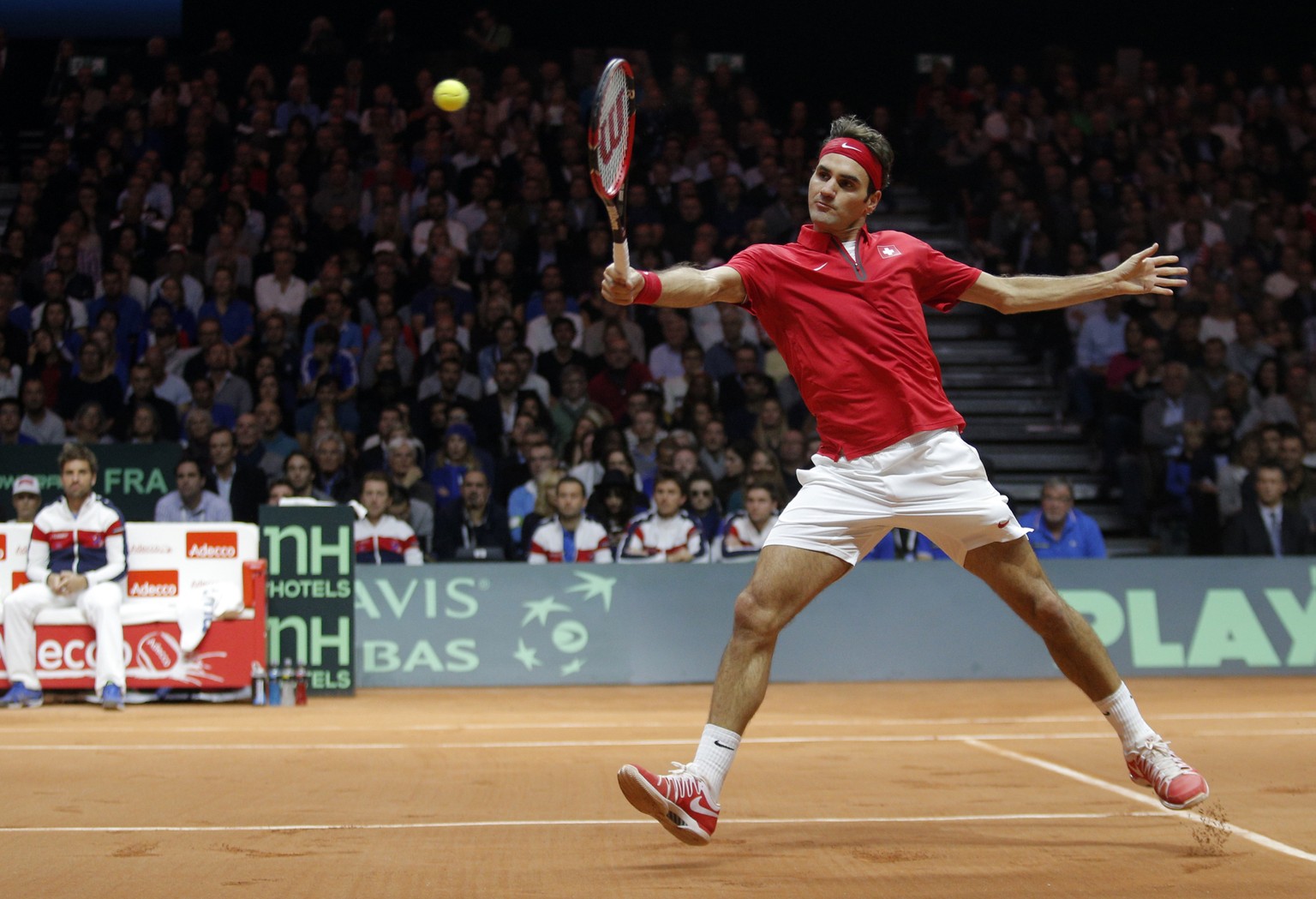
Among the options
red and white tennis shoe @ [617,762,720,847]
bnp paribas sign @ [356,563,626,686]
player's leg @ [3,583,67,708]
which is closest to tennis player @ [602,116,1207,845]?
red and white tennis shoe @ [617,762,720,847]

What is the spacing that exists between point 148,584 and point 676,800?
7647 mm

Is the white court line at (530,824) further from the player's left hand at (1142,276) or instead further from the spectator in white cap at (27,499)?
the spectator in white cap at (27,499)

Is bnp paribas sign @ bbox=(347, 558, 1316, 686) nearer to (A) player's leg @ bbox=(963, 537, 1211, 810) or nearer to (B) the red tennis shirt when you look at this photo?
(A) player's leg @ bbox=(963, 537, 1211, 810)

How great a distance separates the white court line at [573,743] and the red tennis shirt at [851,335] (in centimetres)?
340

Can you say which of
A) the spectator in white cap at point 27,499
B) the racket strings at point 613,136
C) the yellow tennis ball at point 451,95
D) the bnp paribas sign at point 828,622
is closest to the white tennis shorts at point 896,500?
the racket strings at point 613,136

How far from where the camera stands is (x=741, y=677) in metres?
4.55

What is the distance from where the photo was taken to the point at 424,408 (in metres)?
13.8

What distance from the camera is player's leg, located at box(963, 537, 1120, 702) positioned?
189 inches

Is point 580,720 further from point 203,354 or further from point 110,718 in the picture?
point 203,354

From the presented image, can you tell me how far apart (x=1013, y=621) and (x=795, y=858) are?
7.51 metres

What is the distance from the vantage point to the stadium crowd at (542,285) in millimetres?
12836

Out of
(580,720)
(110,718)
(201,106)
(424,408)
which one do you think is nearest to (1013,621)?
(580,720)

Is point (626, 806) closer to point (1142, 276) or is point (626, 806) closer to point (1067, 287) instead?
point (1067, 287)

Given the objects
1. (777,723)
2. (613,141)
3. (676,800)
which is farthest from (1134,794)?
(777,723)
